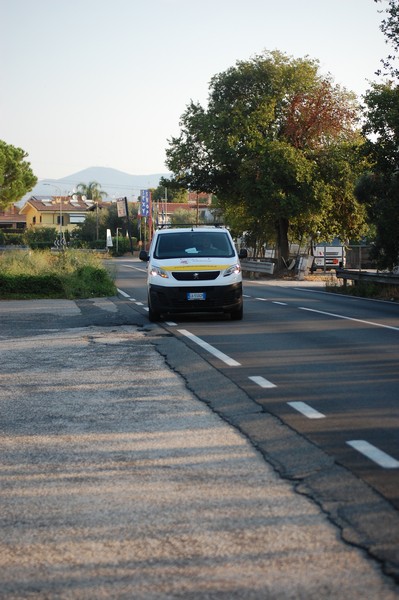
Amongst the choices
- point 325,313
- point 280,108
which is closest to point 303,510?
point 325,313

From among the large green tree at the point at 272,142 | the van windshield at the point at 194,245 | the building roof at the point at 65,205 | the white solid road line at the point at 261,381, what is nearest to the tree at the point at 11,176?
the large green tree at the point at 272,142

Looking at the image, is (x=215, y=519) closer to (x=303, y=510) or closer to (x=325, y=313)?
(x=303, y=510)

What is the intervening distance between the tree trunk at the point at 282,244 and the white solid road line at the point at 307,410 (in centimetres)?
4684

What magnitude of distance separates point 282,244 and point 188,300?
37.6 m

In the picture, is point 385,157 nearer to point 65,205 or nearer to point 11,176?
A: point 11,176

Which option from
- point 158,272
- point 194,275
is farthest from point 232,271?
point 158,272

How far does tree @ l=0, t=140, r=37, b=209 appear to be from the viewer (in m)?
97.5

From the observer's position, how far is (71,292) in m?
29.5

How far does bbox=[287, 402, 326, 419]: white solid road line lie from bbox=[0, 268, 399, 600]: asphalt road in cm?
32

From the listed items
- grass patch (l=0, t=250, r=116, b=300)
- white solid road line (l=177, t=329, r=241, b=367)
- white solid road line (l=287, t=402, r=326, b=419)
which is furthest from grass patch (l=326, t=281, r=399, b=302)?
white solid road line (l=287, t=402, r=326, b=419)

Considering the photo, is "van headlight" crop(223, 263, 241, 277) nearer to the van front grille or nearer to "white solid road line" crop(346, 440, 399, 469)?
the van front grille

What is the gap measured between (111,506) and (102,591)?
1430mm

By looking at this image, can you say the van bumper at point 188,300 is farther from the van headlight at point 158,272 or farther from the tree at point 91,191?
the tree at point 91,191

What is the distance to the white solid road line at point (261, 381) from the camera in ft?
34.7
